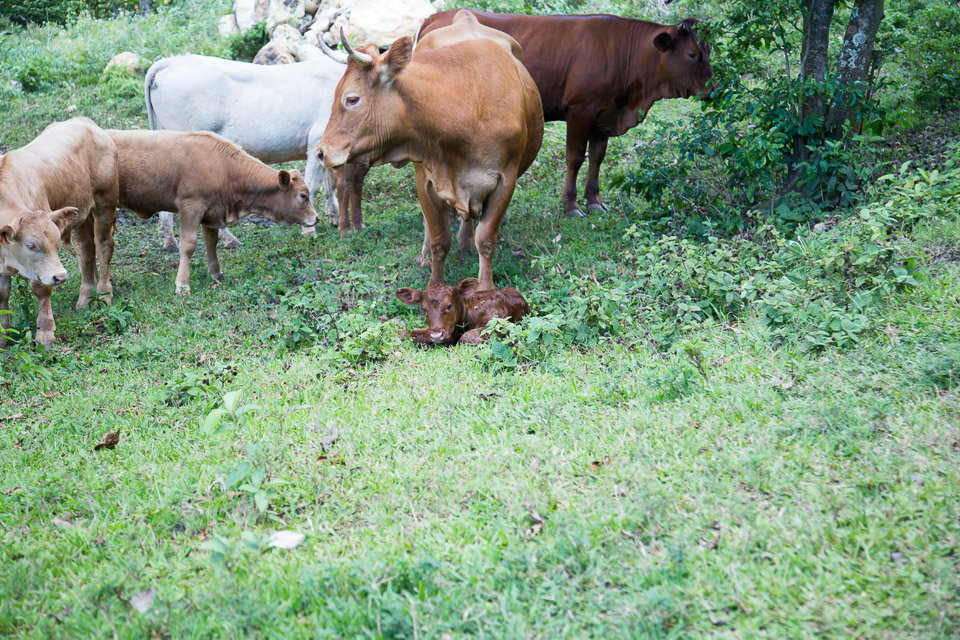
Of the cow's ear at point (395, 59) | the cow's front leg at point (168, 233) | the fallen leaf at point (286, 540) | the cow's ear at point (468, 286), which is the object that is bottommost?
the cow's front leg at point (168, 233)

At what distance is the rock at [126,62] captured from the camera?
1603cm

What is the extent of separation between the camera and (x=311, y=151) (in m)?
9.55

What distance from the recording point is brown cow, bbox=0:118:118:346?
5844 millimetres

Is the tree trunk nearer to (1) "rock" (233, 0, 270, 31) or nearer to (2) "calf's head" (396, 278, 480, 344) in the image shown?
(2) "calf's head" (396, 278, 480, 344)

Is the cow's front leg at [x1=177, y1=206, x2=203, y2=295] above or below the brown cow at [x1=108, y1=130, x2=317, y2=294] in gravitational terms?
below

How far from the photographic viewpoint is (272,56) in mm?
15312

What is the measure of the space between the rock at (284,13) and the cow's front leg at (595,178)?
34.3 feet

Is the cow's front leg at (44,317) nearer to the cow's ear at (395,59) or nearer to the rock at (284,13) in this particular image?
the cow's ear at (395,59)

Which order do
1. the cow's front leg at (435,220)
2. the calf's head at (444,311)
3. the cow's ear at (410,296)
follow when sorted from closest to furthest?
the calf's head at (444,311), the cow's ear at (410,296), the cow's front leg at (435,220)

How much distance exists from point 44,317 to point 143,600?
13.5ft

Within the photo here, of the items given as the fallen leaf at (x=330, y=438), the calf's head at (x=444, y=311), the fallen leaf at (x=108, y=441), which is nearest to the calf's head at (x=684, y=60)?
the calf's head at (x=444, y=311)

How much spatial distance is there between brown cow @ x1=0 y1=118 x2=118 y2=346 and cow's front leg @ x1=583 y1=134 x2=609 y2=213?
5.12 m

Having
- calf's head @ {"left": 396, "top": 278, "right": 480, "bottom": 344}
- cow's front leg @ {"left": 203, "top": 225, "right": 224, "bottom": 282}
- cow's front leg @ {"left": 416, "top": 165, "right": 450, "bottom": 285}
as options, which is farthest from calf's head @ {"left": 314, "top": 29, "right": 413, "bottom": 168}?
cow's front leg @ {"left": 203, "top": 225, "right": 224, "bottom": 282}

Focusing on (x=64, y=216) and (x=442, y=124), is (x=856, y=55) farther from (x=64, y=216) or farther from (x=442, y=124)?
(x=64, y=216)
